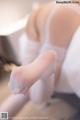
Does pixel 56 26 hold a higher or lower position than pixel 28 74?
higher

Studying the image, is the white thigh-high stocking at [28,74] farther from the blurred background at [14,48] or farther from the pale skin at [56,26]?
the blurred background at [14,48]

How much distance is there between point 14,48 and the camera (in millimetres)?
863

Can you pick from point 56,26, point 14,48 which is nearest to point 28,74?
point 56,26

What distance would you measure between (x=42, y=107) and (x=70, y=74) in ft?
0.43

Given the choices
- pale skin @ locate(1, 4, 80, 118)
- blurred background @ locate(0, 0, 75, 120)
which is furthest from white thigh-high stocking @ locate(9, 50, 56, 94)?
blurred background @ locate(0, 0, 75, 120)

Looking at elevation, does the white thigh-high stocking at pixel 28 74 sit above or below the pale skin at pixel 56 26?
below

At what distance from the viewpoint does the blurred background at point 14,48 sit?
557mm

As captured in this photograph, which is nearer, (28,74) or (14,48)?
(28,74)

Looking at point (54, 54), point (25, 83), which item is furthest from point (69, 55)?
point (25, 83)

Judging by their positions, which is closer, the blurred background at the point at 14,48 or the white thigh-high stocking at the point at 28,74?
the white thigh-high stocking at the point at 28,74

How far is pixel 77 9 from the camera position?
550 millimetres

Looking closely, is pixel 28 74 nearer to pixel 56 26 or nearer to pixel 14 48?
pixel 56 26

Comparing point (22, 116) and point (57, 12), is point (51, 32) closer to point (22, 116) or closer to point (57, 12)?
point (57, 12)

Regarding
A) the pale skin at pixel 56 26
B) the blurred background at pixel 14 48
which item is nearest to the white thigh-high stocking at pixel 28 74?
the pale skin at pixel 56 26
